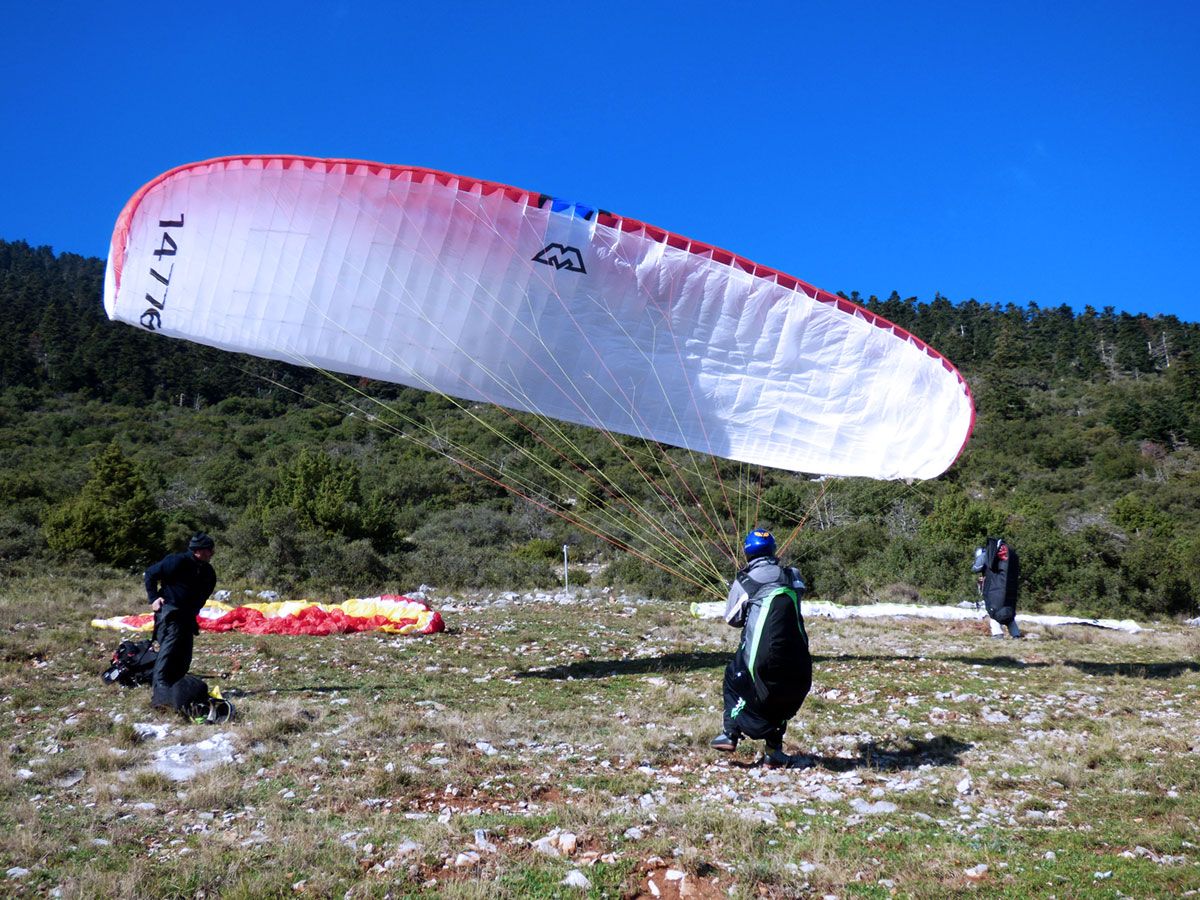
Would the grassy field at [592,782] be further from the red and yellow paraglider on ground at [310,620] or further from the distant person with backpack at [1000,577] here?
the red and yellow paraglider on ground at [310,620]

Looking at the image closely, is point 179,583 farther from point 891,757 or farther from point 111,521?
point 111,521

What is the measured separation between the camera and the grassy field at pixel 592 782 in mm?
3771

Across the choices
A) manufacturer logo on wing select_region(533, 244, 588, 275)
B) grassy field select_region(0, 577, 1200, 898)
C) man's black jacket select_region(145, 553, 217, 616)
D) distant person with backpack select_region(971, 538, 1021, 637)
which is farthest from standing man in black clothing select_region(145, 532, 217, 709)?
distant person with backpack select_region(971, 538, 1021, 637)

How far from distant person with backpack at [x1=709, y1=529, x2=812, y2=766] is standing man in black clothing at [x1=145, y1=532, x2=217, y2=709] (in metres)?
4.54

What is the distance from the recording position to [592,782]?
537 cm

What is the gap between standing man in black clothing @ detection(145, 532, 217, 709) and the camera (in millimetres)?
7258

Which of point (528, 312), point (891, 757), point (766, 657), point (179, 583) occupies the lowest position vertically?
point (179, 583)

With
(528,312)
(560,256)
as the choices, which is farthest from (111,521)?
(560,256)

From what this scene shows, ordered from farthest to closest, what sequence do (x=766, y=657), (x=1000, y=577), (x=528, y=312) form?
(x=1000, y=577)
(x=528, y=312)
(x=766, y=657)

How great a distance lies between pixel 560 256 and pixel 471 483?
1129 inches

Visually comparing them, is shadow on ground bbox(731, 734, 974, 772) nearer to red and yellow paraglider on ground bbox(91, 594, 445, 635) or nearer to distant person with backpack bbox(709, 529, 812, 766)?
distant person with backpack bbox(709, 529, 812, 766)

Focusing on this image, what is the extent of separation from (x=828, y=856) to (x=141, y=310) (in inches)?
342

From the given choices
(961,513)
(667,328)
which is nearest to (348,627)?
(667,328)

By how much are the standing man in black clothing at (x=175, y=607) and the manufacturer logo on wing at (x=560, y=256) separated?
439 centimetres
